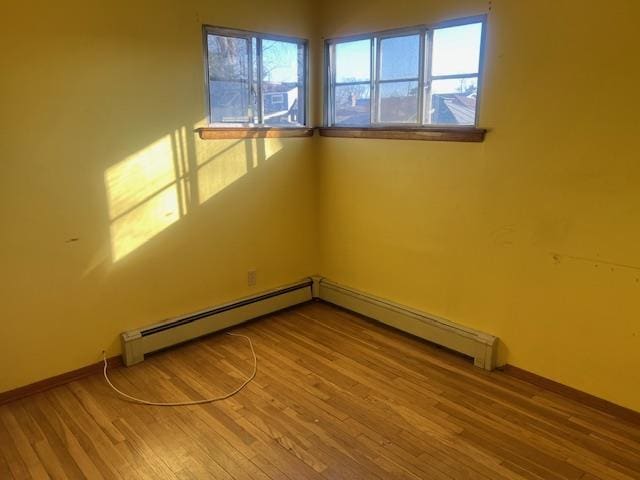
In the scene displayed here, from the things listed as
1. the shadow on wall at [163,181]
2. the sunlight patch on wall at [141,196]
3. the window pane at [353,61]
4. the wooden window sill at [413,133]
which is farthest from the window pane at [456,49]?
the sunlight patch on wall at [141,196]

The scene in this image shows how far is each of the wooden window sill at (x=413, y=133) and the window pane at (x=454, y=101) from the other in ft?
0.24

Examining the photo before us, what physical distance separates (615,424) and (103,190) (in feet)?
10.2

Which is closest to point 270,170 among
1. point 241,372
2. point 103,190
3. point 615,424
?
point 103,190

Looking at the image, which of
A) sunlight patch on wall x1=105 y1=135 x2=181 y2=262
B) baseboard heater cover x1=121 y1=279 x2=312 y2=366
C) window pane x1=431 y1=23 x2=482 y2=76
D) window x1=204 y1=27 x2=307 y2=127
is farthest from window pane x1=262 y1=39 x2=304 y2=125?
baseboard heater cover x1=121 y1=279 x2=312 y2=366

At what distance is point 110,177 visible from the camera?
9.20 ft

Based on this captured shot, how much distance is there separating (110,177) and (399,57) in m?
2.04

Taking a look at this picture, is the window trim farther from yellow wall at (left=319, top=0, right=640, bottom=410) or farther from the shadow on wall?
yellow wall at (left=319, top=0, right=640, bottom=410)

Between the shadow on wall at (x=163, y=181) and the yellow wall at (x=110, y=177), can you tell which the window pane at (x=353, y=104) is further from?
the shadow on wall at (x=163, y=181)

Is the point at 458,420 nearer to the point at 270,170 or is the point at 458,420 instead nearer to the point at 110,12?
the point at 270,170

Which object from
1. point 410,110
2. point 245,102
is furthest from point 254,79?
point 410,110

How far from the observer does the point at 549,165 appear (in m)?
2.60

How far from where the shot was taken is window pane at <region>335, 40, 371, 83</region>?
11.3 feet

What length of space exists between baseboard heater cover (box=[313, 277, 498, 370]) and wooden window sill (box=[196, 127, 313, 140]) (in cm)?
125

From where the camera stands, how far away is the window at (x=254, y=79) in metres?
3.19
